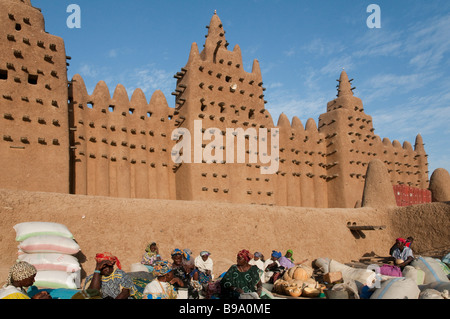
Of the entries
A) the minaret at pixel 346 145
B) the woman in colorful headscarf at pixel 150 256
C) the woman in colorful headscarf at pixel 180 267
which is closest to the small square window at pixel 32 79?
the woman in colorful headscarf at pixel 150 256

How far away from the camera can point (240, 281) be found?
16.9 feet

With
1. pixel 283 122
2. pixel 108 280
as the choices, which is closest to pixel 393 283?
pixel 108 280

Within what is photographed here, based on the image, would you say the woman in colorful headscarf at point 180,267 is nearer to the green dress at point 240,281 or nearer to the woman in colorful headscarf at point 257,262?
the green dress at point 240,281

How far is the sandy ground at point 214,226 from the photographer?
9156 mm

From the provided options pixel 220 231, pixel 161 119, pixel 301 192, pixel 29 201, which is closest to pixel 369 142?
pixel 301 192

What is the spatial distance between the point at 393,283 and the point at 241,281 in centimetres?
232

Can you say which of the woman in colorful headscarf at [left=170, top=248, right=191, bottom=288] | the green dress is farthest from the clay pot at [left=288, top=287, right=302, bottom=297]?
the green dress

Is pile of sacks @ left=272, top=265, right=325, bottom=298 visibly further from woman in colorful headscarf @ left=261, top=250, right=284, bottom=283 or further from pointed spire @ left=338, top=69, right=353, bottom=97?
pointed spire @ left=338, top=69, right=353, bottom=97

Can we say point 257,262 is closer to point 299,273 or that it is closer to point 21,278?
point 299,273

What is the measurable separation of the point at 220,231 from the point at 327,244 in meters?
4.46

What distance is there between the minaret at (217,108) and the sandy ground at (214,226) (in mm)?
3562

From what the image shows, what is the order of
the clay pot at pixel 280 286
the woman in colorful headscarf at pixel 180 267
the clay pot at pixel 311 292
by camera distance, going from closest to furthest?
1. the woman in colorful headscarf at pixel 180 267
2. the clay pot at pixel 311 292
3. the clay pot at pixel 280 286
